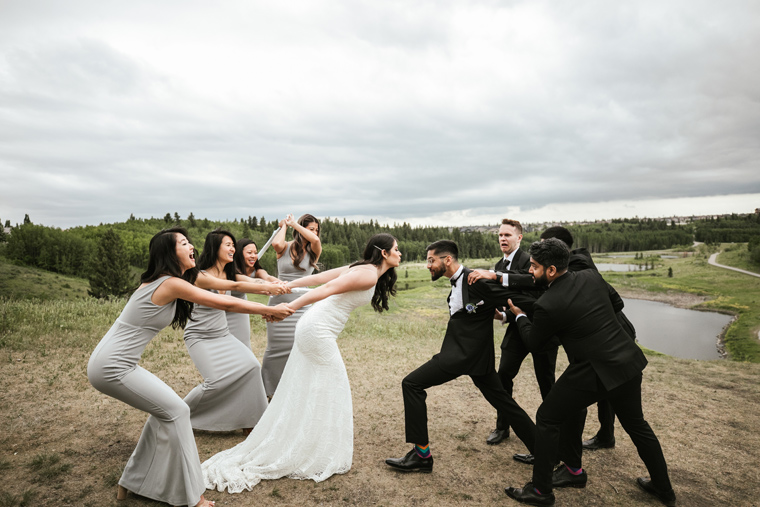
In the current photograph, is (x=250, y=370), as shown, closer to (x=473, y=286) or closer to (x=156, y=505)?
(x=156, y=505)

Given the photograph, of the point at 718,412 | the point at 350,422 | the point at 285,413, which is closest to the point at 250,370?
the point at 285,413

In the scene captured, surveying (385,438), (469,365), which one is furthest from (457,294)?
(385,438)

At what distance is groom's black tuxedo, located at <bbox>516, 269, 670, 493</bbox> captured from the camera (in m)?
4.11

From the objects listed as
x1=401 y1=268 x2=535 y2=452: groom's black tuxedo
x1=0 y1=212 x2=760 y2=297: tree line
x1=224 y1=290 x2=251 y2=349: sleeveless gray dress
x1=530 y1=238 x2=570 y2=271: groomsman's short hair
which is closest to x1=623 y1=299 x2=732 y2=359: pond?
x1=0 y1=212 x2=760 y2=297: tree line

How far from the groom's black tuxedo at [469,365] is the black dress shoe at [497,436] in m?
1.13

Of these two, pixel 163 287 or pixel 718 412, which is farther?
pixel 718 412

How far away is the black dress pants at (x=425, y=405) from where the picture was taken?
496 cm

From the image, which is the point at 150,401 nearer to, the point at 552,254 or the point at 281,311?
the point at 281,311

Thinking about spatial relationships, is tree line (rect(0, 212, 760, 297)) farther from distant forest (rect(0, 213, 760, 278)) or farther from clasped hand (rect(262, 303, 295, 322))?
clasped hand (rect(262, 303, 295, 322))

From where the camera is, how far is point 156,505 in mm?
4285

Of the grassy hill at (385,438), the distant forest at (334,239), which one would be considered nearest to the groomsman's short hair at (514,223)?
the grassy hill at (385,438)

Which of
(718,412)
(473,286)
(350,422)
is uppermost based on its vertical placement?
(473,286)

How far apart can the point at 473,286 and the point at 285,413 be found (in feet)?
9.13

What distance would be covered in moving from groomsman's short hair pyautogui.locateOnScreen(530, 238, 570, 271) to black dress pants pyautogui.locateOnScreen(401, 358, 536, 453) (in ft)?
5.35
